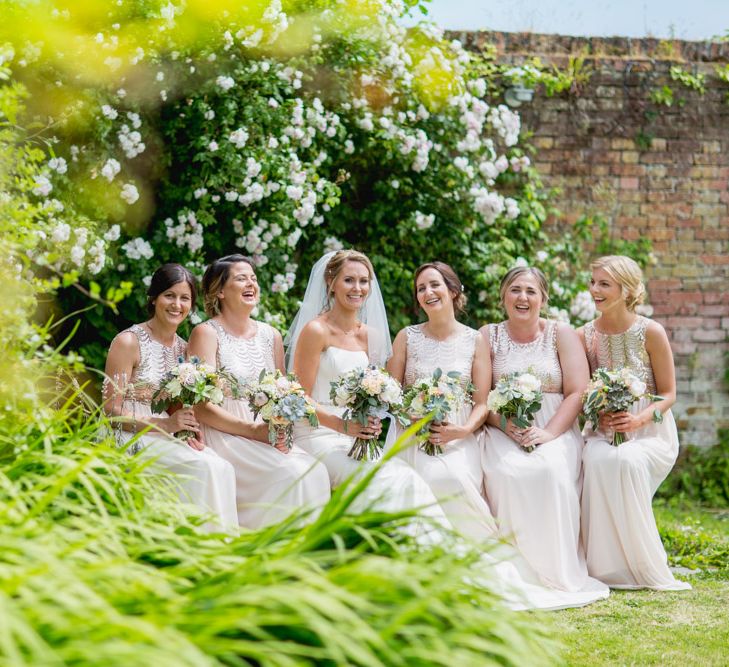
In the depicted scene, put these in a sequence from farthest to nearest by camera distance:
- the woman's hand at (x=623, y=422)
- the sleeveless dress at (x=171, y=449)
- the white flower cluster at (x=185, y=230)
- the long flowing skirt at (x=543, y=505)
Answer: the white flower cluster at (x=185, y=230) < the woman's hand at (x=623, y=422) < the long flowing skirt at (x=543, y=505) < the sleeveless dress at (x=171, y=449)

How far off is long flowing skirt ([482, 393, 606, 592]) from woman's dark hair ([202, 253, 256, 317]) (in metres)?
1.83

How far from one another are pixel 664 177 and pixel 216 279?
4776 mm

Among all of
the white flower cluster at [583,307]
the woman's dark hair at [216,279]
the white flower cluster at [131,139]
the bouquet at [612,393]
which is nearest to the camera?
the bouquet at [612,393]

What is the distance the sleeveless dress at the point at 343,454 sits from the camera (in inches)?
205

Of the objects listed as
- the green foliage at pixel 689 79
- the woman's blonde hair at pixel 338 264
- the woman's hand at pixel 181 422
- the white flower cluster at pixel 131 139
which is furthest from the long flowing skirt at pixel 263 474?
the green foliage at pixel 689 79

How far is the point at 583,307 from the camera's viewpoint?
330 inches

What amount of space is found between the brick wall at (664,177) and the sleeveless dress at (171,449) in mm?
4443

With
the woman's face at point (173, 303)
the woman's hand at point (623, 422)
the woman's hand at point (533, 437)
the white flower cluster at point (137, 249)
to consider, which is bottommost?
the woman's hand at point (533, 437)

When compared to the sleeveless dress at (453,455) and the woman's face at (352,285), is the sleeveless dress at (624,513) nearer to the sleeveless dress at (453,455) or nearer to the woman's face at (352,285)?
the sleeveless dress at (453,455)

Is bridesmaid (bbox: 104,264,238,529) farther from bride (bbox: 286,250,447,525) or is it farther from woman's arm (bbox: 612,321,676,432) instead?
woman's arm (bbox: 612,321,676,432)

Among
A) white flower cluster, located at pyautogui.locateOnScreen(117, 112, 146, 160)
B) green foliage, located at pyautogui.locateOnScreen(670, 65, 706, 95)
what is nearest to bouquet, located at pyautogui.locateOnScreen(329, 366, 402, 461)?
white flower cluster, located at pyautogui.locateOnScreen(117, 112, 146, 160)

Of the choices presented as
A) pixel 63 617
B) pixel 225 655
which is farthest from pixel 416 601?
pixel 63 617

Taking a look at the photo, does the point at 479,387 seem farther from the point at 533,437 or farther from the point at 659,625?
the point at 659,625

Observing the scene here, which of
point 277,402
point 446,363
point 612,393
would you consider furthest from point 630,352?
point 277,402
